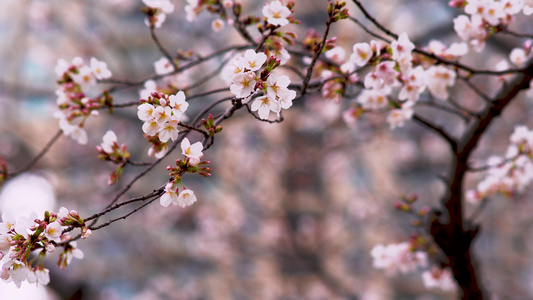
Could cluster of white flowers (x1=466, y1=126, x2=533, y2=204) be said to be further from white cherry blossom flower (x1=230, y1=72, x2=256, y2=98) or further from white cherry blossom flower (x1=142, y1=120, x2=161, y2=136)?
white cherry blossom flower (x1=142, y1=120, x2=161, y2=136)

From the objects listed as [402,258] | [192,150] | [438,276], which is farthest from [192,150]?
[438,276]

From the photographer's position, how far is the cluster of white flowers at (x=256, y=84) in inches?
40.6

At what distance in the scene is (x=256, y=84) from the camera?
3.41 ft

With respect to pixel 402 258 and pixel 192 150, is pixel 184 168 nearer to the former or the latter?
pixel 192 150

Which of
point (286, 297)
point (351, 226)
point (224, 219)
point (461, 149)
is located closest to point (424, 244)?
point (461, 149)

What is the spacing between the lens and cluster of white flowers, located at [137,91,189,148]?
1056 mm

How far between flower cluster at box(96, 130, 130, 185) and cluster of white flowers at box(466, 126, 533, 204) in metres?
1.61

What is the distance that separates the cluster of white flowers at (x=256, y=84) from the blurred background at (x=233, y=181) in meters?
3.78

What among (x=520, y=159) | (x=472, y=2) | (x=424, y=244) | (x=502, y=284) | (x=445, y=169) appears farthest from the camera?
(x=445, y=169)

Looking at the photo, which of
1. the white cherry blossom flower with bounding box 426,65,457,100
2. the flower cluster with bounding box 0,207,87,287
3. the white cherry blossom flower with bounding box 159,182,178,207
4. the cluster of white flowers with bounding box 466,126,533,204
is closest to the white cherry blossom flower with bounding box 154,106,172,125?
the white cherry blossom flower with bounding box 159,182,178,207

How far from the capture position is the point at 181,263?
904 cm

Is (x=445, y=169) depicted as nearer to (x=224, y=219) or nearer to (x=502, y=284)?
(x=502, y=284)

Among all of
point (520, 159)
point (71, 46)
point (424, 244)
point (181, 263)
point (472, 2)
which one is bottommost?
point (181, 263)

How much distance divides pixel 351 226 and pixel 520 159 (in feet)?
23.7
